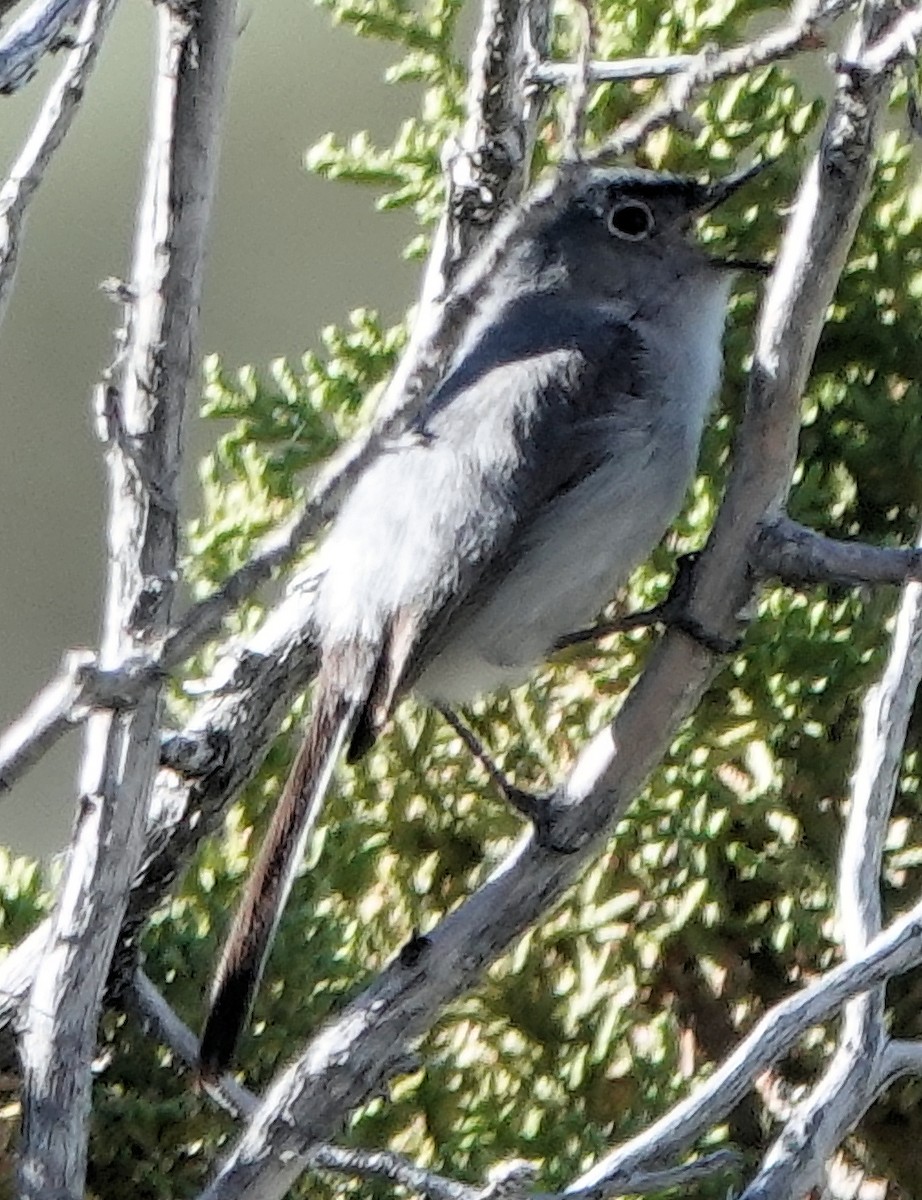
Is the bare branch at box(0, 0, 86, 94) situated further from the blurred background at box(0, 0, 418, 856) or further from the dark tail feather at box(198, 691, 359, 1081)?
the blurred background at box(0, 0, 418, 856)

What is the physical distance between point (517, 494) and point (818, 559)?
25 cm

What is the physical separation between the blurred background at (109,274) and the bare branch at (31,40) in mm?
1161

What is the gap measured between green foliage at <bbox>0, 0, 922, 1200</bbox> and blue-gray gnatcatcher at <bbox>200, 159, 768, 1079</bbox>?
11 cm

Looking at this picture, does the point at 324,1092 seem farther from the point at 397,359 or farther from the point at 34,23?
the point at 397,359

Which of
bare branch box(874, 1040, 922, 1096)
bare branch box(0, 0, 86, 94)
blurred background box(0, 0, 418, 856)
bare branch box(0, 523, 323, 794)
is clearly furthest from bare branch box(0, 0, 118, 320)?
blurred background box(0, 0, 418, 856)

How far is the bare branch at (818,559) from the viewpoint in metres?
0.90

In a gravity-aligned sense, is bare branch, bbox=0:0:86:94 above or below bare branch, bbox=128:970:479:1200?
above

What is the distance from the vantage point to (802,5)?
928 mm

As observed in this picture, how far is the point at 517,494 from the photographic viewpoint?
43.6 inches

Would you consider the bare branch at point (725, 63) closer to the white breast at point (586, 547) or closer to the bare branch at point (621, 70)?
the bare branch at point (621, 70)

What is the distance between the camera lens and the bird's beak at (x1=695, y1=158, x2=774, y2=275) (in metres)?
1.12

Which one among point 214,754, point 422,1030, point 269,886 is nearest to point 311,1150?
point 422,1030

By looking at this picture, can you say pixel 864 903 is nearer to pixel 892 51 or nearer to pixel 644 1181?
pixel 644 1181

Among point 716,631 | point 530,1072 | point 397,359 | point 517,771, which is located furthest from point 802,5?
point 530,1072
